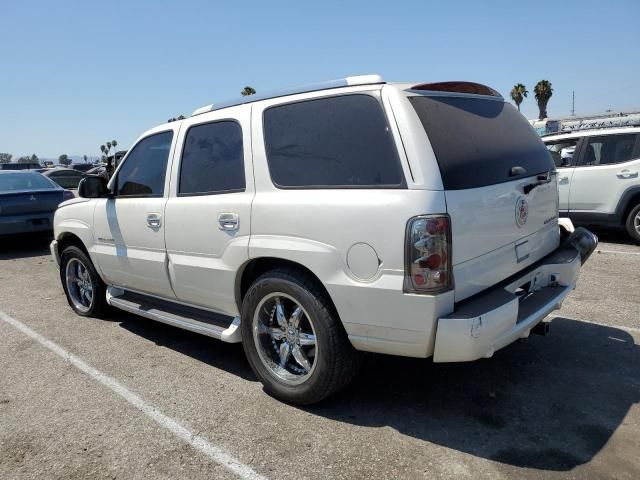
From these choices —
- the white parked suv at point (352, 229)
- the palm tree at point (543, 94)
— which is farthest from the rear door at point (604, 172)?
the palm tree at point (543, 94)

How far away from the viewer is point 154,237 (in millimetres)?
4133

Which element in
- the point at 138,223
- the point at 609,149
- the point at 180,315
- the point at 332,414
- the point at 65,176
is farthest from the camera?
the point at 65,176

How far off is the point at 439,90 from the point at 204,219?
5.99ft

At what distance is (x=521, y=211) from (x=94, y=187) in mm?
3624

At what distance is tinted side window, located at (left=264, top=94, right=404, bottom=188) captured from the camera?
282 cm

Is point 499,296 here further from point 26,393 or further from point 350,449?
point 26,393

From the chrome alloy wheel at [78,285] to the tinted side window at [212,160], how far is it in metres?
2.18

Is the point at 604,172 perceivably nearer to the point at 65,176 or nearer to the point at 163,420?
the point at 163,420

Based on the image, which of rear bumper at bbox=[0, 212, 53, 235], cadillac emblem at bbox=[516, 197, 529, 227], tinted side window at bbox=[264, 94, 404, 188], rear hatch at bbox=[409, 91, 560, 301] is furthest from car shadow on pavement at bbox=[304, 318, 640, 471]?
rear bumper at bbox=[0, 212, 53, 235]

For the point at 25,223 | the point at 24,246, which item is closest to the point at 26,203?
the point at 25,223

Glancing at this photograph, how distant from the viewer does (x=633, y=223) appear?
7.93 metres

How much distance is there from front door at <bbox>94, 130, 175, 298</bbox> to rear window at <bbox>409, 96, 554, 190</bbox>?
225 cm

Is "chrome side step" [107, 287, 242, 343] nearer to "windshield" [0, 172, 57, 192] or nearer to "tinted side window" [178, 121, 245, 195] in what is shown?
"tinted side window" [178, 121, 245, 195]

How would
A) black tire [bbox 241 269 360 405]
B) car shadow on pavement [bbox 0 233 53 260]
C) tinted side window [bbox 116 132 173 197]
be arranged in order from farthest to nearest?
car shadow on pavement [bbox 0 233 53 260] → tinted side window [bbox 116 132 173 197] → black tire [bbox 241 269 360 405]
